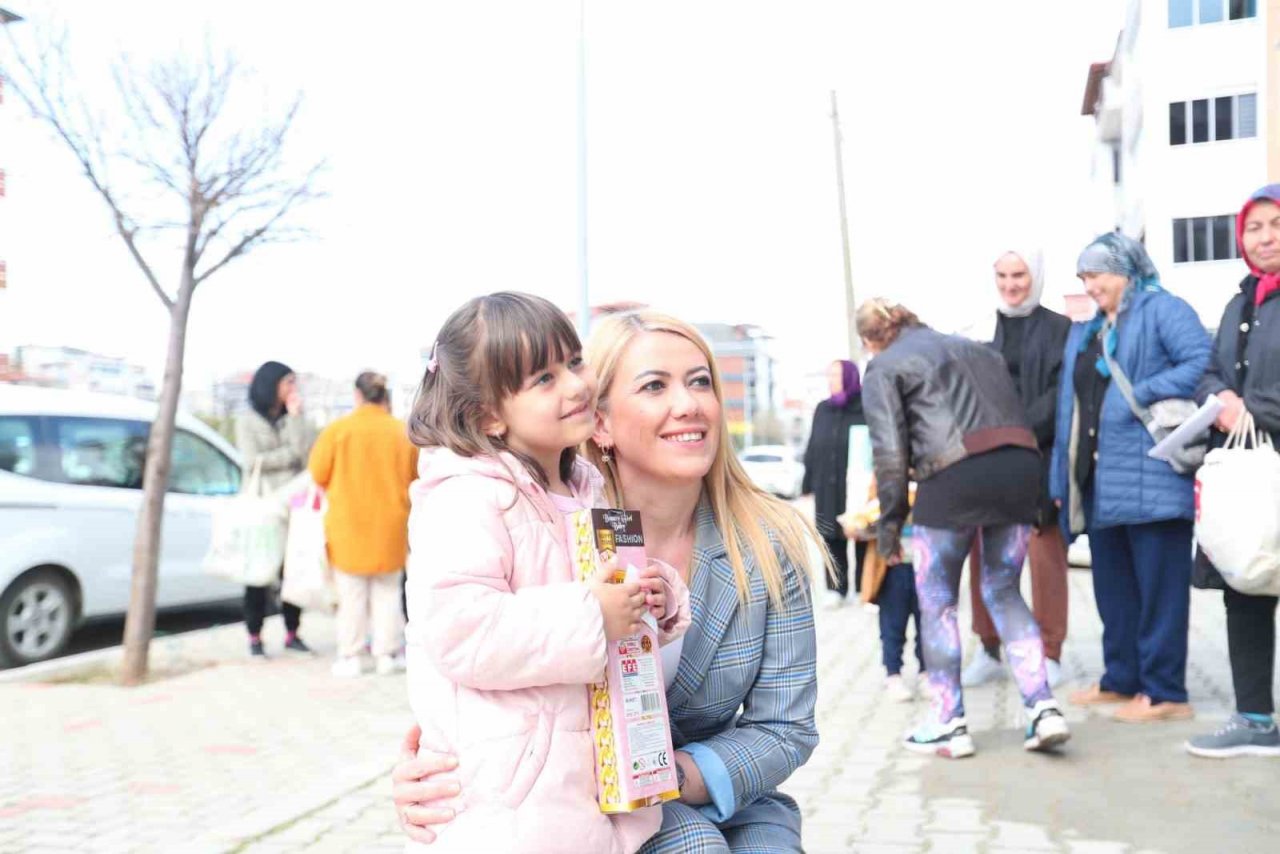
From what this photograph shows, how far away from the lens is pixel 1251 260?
5305 mm

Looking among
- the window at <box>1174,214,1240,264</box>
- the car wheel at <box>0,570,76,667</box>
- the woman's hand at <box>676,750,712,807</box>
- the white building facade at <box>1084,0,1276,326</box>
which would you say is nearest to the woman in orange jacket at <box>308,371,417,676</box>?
the car wheel at <box>0,570,76,667</box>

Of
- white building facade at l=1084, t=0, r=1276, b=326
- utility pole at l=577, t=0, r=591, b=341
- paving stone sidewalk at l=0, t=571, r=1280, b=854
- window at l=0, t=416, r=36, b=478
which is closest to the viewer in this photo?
paving stone sidewalk at l=0, t=571, r=1280, b=854

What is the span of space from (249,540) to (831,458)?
3.88m

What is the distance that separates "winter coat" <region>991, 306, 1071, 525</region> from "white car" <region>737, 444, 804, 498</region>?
127 ft

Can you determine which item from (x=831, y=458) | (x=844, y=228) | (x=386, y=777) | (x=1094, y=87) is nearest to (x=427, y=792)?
(x=386, y=777)

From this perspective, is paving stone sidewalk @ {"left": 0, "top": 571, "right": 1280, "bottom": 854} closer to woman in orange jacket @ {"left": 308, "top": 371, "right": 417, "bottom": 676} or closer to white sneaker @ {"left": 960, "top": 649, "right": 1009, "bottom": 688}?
white sneaker @ {"left": 960, "top": 649, "right": 1009, "bottom": 688}

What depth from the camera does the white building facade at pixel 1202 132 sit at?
39312 millimetres

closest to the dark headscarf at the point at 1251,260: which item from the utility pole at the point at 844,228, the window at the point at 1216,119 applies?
the utility pole at the point at 844,228

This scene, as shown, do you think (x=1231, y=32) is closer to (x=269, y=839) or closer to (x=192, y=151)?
(x=192, y=151)

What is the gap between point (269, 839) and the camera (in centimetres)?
480

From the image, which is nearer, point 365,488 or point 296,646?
point 365,488

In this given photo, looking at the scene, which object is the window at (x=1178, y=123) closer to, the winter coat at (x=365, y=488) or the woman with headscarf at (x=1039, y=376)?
the woman with headscarf at (x=1039, y=376)

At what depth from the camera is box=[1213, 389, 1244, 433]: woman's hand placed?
5289 millimetres

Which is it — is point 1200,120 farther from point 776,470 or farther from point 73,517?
point 73,517
